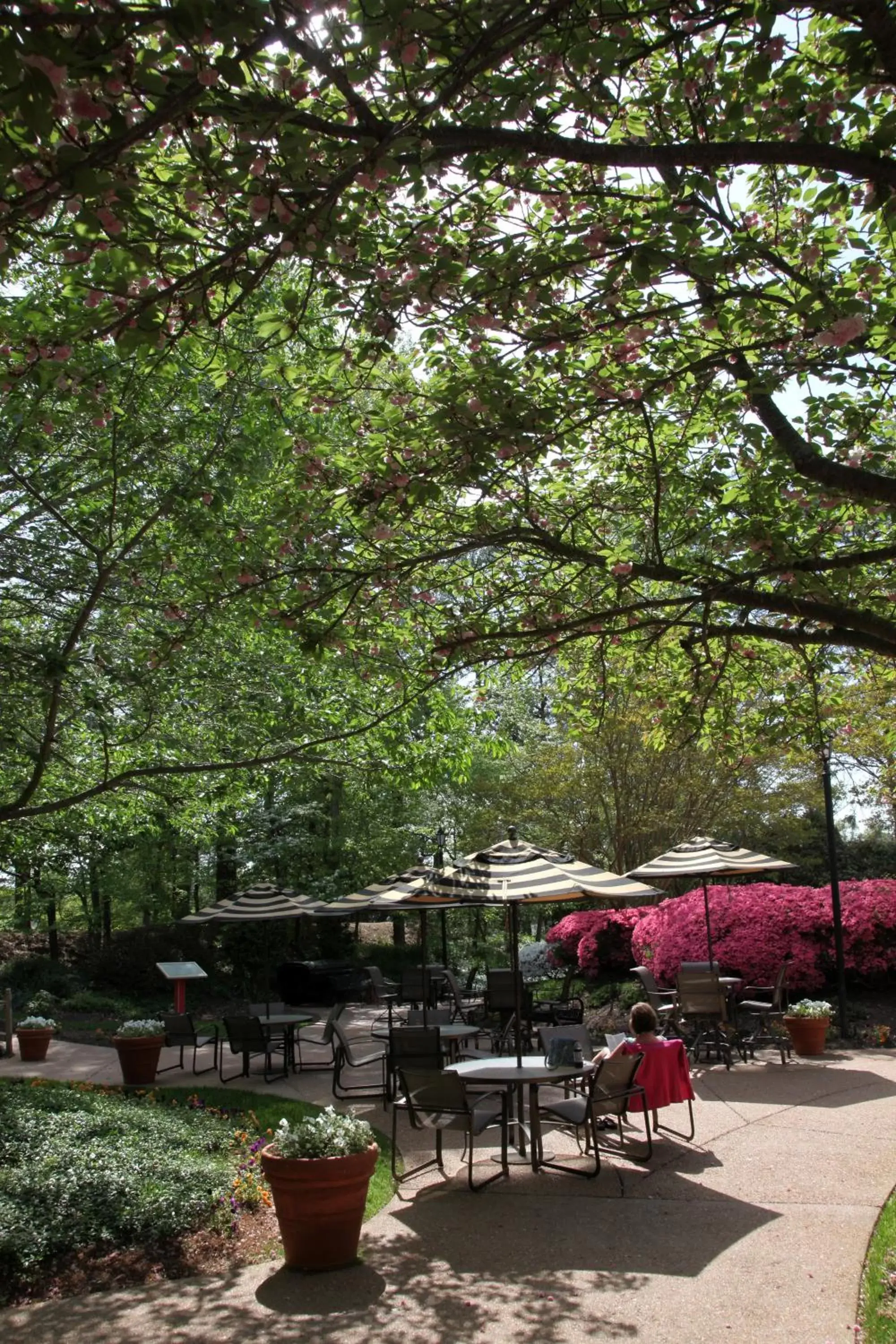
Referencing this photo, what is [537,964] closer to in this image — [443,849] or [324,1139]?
[443,849]

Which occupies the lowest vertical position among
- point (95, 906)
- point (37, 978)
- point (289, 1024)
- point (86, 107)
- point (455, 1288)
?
point (455, 1288)

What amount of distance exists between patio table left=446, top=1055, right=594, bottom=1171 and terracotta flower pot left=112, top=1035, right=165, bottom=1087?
475cm

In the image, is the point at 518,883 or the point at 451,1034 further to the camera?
the point at 451,1034

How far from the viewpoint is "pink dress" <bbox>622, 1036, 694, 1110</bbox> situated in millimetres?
7598

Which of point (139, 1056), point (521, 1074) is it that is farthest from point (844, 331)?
point (139, 1056)

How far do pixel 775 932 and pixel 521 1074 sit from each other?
7.87 meters

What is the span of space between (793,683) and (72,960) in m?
19.0

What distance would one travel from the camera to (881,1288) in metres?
4.68

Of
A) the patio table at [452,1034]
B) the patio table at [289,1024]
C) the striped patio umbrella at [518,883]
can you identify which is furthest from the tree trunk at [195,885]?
the striped patio umbrella at [518,883]

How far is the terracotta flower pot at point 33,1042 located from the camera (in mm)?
13430

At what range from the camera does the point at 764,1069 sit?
35.9 feet

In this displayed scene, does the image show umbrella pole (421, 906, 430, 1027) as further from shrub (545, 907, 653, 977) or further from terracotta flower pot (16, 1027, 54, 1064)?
terracotta flower pot (16, 1027, 54, 1064)

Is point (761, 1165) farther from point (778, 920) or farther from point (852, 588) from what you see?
point (778, 920)

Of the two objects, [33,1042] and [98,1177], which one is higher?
[98,1177]
